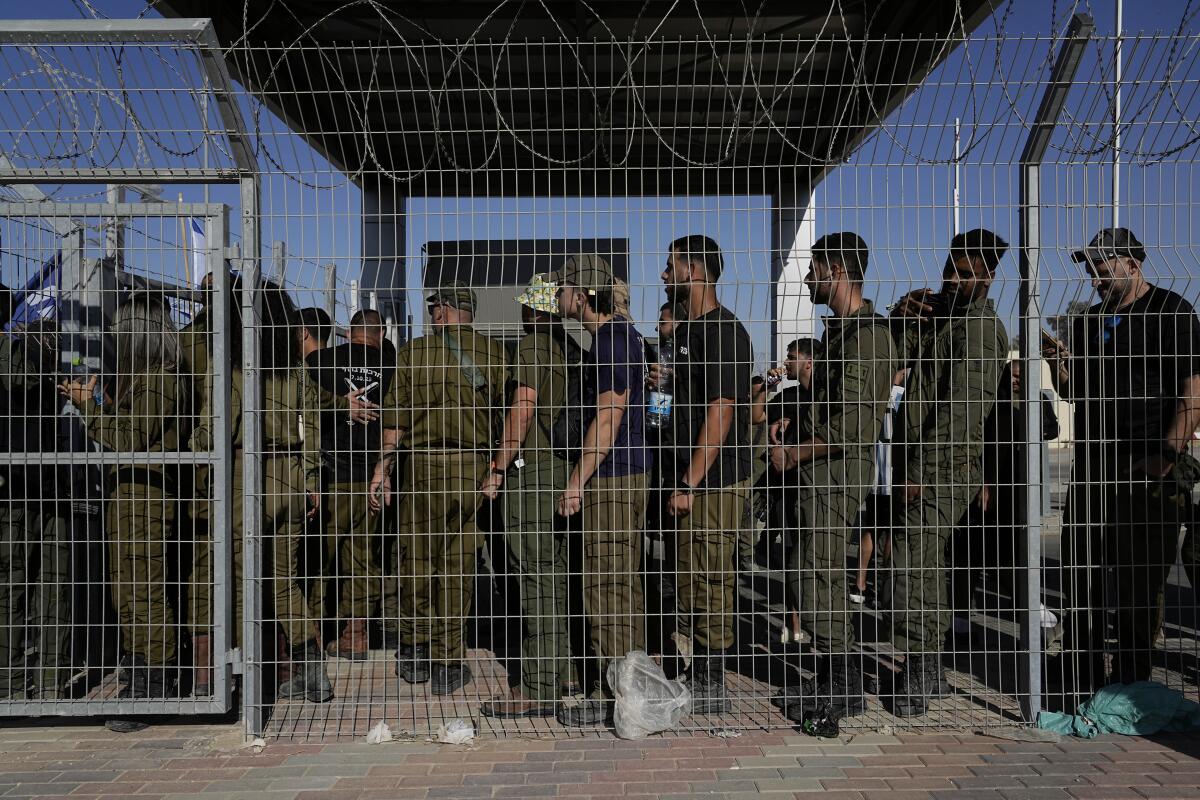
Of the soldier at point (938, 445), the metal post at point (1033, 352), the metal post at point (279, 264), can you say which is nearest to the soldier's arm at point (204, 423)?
the metal post at point (279, 264)

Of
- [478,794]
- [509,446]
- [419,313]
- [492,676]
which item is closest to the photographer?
[478,794]

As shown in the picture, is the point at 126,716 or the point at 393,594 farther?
the point at 393,594

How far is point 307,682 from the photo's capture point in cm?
458

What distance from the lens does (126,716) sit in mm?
4480

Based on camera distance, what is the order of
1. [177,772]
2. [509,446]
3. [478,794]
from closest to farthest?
[478,794]
[177,772]
[509,446]

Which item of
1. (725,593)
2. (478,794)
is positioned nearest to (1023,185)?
(725,593)

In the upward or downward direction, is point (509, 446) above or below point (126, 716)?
above

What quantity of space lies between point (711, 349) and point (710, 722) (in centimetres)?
185

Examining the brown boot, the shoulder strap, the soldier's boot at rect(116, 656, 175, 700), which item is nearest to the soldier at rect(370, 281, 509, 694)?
the shoulder strap

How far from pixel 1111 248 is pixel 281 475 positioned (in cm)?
425

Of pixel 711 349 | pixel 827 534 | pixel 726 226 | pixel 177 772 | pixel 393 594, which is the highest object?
pixel 726 226

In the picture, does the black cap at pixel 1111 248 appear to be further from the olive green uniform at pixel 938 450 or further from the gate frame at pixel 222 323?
the gate frame at pixel 222 323

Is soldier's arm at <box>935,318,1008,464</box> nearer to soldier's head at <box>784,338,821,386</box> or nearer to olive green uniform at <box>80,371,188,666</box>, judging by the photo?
soldier's head at <box>784,338,821,386</box>

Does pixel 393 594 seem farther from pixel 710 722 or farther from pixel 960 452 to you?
pixel 960 452
